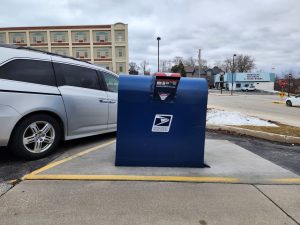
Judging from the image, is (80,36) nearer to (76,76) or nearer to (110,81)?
(110,81)

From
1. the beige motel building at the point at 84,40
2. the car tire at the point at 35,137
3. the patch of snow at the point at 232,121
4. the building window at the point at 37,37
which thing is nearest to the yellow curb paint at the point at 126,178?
the car tire at the point at 35,137

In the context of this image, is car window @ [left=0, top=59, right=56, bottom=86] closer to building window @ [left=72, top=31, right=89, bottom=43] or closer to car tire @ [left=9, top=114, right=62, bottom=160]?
car tire @ [left=9, top=114, right=62, bottom=160]

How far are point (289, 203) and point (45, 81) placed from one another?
4091 millimetres

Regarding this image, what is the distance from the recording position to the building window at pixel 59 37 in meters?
67.9

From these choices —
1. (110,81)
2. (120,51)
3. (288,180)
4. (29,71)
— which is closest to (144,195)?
(288,180)

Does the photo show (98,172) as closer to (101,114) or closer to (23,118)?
(23,118)

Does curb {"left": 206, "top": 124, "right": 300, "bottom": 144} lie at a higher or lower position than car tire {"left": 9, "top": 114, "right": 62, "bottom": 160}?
lower

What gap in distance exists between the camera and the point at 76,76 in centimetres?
558

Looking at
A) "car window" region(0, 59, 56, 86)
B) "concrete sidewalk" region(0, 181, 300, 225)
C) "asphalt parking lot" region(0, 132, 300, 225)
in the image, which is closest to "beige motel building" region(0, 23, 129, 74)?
"car window" region(0, 59, 56, 86)

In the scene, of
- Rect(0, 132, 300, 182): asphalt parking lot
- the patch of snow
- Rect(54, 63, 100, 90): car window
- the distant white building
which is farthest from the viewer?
the distant white building

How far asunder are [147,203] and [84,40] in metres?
68.9

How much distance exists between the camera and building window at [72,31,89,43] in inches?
2660

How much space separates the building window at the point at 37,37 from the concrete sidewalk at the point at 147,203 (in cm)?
7145

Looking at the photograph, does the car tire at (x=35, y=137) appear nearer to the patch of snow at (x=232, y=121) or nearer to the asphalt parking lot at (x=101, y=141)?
the asphalt parking lot at (x=101, y=141)
